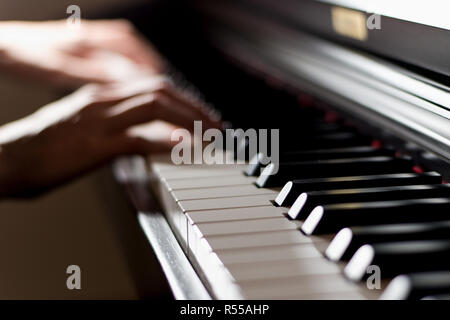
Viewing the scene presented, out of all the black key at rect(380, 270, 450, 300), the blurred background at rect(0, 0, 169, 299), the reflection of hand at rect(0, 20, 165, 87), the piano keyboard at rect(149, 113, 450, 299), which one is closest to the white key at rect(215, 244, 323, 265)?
the piano keyboard at rect(149, 113, 450, 299)

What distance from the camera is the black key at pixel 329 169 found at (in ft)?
2.92

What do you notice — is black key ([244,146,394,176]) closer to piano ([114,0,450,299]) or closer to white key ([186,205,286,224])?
piano ([114,0,450,299])

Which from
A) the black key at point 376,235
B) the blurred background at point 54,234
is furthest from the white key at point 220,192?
the blurred background at point 54,234

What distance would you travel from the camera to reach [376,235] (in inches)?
25.3

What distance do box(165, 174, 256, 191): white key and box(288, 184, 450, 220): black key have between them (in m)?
0.16

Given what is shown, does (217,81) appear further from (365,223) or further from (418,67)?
(365,223)

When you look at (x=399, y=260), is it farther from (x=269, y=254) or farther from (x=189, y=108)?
(x=189, y=108)

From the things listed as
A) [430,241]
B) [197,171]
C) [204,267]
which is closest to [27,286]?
[197,171]

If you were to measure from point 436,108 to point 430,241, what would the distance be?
277mm

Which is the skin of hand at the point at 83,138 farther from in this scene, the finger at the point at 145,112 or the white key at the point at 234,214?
the white key at the point at 234,214

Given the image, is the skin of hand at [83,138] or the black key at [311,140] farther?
the skin of hand at [83,138]

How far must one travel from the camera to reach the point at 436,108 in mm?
841

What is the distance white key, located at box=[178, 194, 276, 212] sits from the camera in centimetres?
82

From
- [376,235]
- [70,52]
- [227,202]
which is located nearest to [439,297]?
[376,235]
